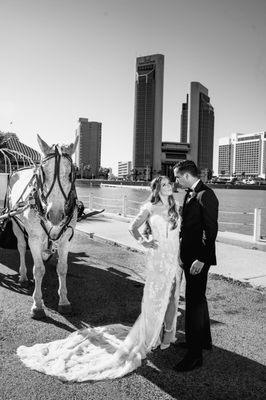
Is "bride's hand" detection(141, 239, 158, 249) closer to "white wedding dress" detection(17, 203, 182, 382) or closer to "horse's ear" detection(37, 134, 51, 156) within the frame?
"white wedding dress" detection(17, 203, 182, 382)

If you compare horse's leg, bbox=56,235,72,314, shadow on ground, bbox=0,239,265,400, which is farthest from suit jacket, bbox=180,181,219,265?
horse's leg, bbox=56,235,72,314

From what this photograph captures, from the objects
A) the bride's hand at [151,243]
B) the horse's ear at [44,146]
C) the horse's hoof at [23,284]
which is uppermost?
the horse's ear at [44,146]

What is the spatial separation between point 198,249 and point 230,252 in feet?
22.7

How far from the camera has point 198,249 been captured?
423cm

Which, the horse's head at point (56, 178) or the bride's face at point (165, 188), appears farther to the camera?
the horse's head at point (56, 178)

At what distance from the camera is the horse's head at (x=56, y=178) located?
514 cm

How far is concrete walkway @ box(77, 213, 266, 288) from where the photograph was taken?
8133mm

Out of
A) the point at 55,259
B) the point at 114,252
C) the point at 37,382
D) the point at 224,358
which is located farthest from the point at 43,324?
the point at 114,252

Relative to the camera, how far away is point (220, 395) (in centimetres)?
358

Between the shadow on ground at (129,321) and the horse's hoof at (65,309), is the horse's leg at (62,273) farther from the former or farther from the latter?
the shadow on ground at (129,321)

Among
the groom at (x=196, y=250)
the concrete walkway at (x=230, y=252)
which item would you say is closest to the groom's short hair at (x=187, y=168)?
the groom at (x=196, y=250)

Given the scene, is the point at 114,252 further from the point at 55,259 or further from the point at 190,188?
the point at 190,188

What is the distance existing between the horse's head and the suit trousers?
1985 millimetres

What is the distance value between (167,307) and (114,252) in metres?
6.51
